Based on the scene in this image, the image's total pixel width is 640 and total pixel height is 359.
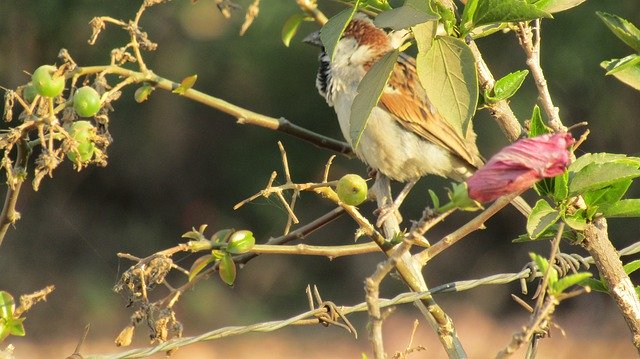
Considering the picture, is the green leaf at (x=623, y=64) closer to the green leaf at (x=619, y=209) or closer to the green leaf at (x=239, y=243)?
the green leaf at (x=619, y=209)

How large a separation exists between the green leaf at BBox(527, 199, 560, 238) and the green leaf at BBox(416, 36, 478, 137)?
4.9 inches

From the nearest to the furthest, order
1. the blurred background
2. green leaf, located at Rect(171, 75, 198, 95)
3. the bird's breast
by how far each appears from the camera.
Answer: green leaf, located at Rect(171, 75, 198, 95) < the bird's breast < the blurred background

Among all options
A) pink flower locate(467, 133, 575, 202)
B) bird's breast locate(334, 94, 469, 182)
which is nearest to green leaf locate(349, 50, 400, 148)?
pink flower locate(467, 133, 575, 202)

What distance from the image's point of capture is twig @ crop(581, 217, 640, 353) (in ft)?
2.94

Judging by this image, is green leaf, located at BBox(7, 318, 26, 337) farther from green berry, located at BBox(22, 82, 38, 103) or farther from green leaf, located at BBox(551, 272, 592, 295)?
green leaf, located at BBox(551, 272, 592, 295)

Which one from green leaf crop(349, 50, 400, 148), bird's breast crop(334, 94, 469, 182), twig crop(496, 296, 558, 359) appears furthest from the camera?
bird's breast crop(334, 94, 469, 182)

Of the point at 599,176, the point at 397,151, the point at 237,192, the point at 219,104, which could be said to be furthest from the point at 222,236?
the point at 237,192

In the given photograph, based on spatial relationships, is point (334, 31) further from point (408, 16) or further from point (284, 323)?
point (284, 323)

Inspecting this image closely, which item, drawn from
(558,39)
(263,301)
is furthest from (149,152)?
(558,39)

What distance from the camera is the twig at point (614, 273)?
90 cm

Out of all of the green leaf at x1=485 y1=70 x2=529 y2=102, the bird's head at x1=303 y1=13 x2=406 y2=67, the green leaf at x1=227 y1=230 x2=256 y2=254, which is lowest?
the bird's head at x1=303 y1=13 x2=406 y2=67

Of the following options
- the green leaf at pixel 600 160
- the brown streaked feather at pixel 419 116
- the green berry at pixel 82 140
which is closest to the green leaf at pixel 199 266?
the green berry at pixel 82 140

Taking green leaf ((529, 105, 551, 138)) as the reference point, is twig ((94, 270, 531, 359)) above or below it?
below

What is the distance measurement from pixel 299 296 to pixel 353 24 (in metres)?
3.41
